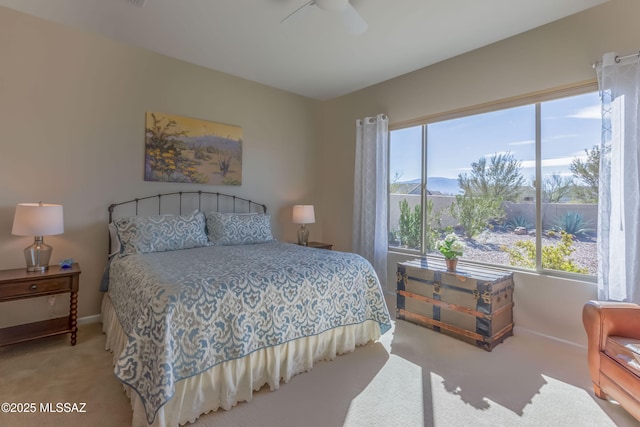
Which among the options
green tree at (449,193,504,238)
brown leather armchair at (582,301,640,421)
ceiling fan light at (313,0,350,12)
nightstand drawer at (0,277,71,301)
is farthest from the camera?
green tree at (449,193,504,238)

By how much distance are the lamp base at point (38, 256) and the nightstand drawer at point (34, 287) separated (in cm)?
16

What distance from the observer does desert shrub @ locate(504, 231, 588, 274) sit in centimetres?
282

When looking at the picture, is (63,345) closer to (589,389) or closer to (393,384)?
(393,384)

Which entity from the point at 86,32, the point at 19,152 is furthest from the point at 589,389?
Answer: the point at 86,32

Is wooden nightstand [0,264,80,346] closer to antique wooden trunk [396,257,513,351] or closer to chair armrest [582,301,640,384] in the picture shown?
antique wooden trunk [396,257,513,351]

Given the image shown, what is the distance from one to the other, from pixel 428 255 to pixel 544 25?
2.57m

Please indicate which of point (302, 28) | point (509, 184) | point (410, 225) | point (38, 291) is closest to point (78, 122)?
point (38, 291)

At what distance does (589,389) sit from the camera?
2.06 m

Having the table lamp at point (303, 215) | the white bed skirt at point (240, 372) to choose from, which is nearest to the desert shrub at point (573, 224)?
the white bed skirt at point (240, 372)

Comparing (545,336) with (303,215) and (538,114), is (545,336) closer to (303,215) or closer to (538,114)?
(538,114)

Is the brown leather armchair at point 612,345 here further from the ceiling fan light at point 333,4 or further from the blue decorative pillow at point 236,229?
the blue decorative pillow at point 236,229

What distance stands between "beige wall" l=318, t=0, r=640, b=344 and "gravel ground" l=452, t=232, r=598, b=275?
0.76ft

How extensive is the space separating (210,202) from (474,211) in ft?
10.4

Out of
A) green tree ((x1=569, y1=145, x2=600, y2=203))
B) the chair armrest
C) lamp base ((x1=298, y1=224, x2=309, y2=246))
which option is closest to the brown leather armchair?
the chair armrest
